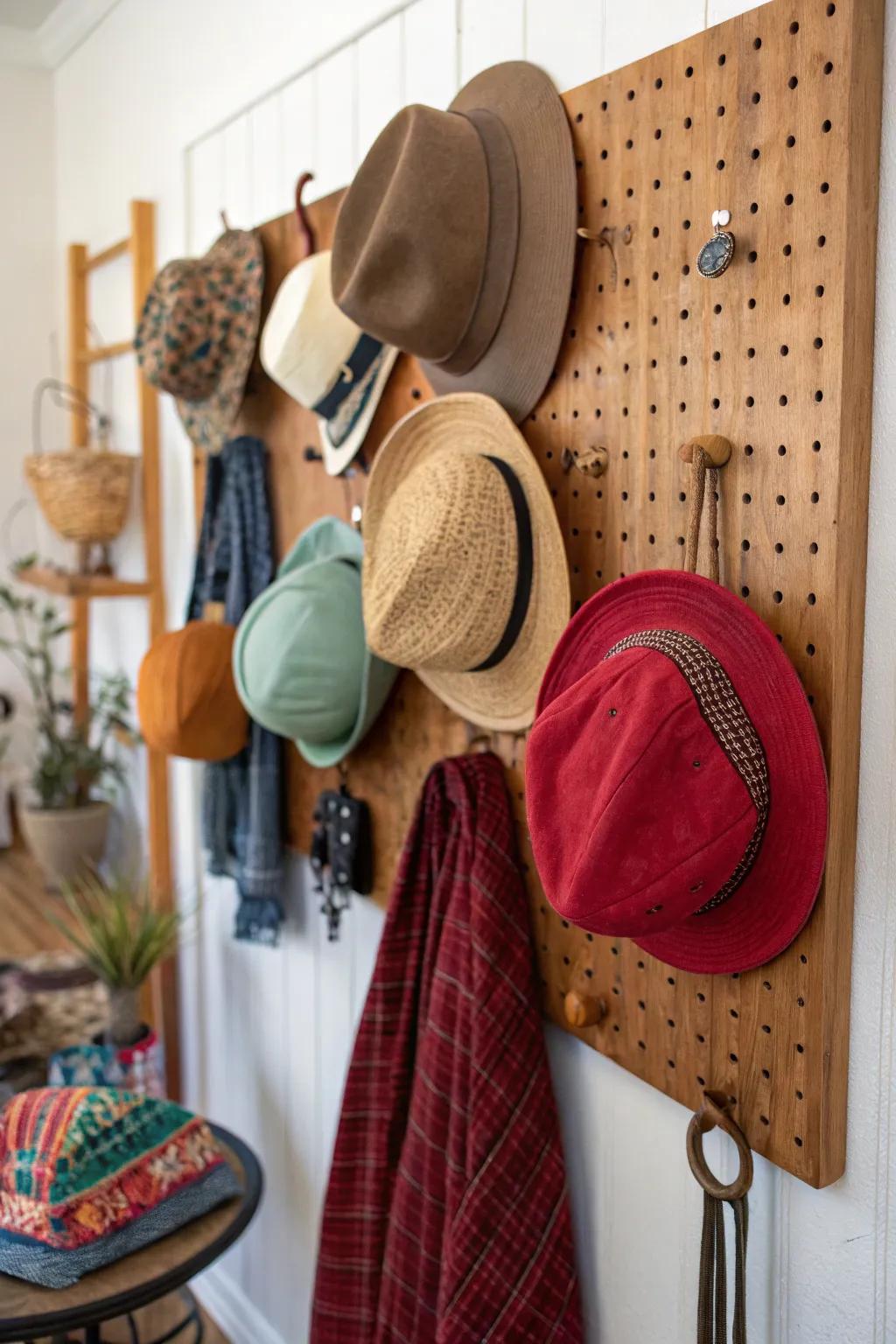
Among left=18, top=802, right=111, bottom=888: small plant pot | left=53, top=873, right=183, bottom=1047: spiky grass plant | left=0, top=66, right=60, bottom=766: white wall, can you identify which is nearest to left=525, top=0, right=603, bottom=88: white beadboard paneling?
left=53, top=873, right=183, bottom=1047: spiky grass plant

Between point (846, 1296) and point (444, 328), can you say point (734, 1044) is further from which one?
point (444, 328)

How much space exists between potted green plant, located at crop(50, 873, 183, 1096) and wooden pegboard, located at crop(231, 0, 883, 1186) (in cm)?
103

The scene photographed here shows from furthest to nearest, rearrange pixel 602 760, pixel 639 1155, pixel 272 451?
1. pixel 272 451
2. pixel 639 1155
3. pixel 602 760

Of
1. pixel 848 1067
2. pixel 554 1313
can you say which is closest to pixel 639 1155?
pixel 554 1313

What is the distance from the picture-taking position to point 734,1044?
3.11 feet

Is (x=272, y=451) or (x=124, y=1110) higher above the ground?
(x=272, y=451)

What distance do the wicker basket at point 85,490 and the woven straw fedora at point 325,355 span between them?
914 millimetres

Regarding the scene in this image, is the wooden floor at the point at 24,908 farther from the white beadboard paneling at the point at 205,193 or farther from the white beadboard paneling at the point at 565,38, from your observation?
the white beadboard paneling at the point at 565,38

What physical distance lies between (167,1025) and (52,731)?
769mm

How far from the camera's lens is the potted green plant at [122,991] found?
188cm

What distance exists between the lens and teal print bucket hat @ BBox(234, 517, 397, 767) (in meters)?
1.30

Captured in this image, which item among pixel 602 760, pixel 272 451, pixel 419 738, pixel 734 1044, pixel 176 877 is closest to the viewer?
pixel 602 760

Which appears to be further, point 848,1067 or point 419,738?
point 419,738

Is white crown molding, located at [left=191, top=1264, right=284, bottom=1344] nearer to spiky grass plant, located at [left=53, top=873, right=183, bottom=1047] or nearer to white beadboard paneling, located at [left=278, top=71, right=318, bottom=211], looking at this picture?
spiky grass plant, located at [left=53, top=873, right=183, bottom=1047]
